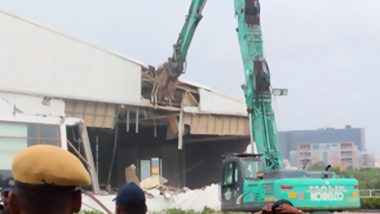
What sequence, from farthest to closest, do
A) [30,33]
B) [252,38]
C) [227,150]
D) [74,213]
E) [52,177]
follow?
[227,150] < [30,33] < [252,38] < [74,213] < [52,177]

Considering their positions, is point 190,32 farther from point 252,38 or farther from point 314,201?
point 314,201

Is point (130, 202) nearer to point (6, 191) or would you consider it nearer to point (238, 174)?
point (6, 191)

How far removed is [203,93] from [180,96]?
1045mm

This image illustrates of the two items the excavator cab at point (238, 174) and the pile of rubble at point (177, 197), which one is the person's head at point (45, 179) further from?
the pile of rubble at point (177, 197)

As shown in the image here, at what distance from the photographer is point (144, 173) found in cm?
3556

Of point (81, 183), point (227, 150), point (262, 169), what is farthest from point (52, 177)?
point (227, 150)

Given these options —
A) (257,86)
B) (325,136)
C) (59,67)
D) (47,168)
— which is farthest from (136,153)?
(325,136)

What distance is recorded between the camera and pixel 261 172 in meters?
16.5

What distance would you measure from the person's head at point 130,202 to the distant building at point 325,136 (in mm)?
71700

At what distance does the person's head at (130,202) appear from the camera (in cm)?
367

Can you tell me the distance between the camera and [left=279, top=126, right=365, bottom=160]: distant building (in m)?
78.3

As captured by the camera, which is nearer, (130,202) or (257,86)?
(130,202)

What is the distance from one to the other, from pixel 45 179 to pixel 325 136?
7930 cm

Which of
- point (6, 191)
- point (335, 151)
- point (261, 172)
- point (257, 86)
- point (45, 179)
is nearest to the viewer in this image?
point (45, 179)
